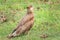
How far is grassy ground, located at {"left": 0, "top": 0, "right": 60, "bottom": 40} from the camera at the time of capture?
1025 centimetres

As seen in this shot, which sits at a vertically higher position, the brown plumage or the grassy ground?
the brown plumage

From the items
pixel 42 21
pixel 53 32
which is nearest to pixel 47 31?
pixel 53 32

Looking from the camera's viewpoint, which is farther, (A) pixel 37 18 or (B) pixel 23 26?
(A) pixel 37 18

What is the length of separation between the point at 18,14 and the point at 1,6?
50.6 inches

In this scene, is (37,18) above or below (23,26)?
below

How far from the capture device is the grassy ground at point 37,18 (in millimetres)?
10250

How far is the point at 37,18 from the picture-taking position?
38.5 ft

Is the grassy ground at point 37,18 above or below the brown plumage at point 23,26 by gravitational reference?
below

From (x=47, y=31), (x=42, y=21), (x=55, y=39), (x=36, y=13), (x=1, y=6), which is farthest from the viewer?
(x=1, y=6)

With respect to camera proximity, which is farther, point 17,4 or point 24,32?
point 17,4

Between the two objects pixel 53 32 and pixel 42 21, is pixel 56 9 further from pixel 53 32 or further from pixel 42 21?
pixel 53 32

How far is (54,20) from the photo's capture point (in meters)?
11.5

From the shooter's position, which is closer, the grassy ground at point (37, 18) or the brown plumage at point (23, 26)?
the brown plumage at point (23, 26)

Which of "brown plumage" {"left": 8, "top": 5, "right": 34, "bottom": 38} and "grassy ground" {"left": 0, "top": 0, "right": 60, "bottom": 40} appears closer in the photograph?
"brown plumage" {"left": 8, "top": 5, "right": 34, "bottom": 38}
